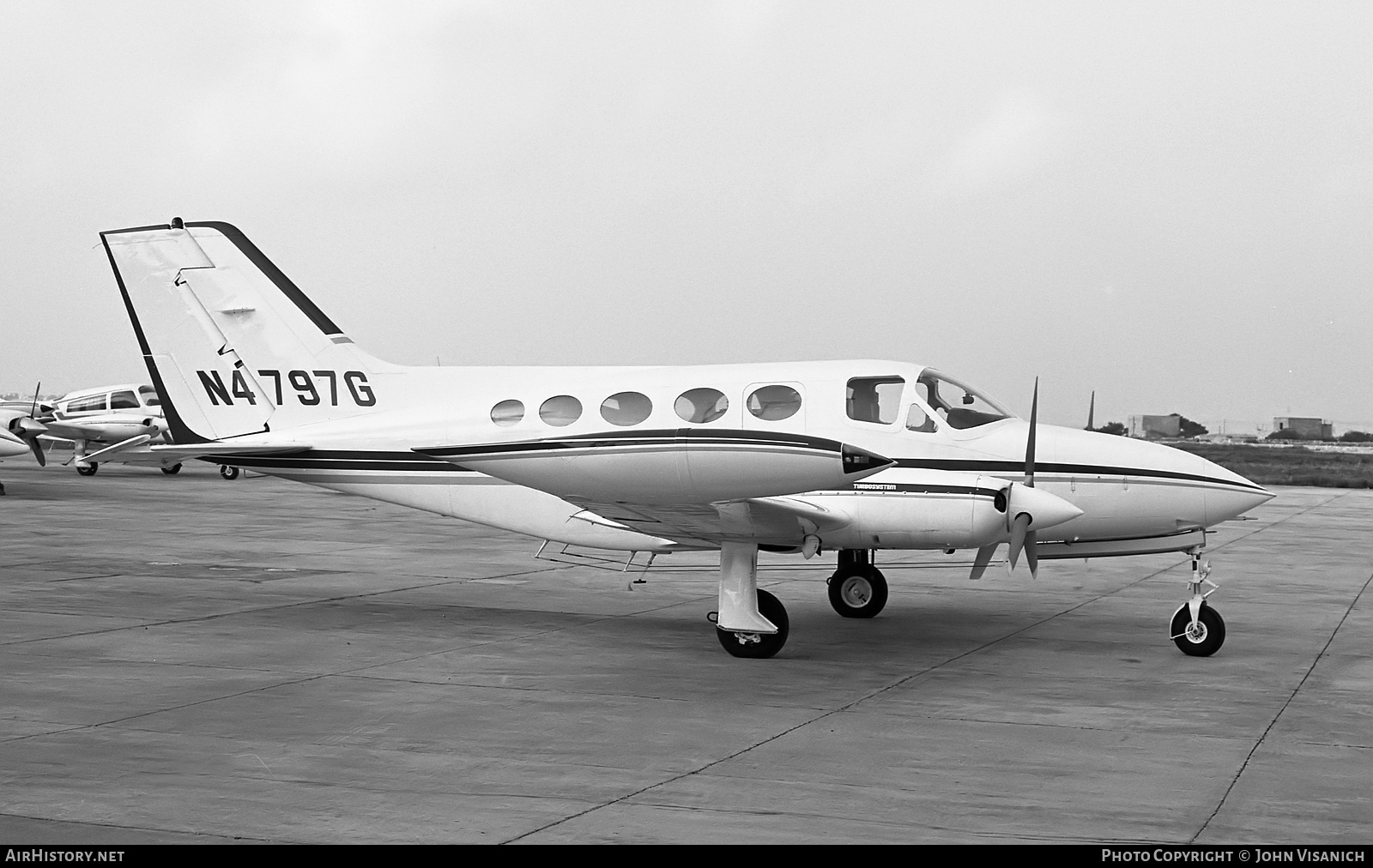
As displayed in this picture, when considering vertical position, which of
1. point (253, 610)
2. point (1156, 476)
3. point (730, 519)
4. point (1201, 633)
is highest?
point (1156, 476)

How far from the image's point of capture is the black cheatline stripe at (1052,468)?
37.3 ft

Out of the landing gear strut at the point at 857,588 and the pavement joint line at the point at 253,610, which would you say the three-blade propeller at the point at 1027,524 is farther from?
A: the pavement joint line at the point at 253,610

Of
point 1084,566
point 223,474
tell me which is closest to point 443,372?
point 1084,566

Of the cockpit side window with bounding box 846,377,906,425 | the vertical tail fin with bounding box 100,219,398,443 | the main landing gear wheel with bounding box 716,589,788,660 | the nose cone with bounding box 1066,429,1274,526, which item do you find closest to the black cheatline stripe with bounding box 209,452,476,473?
the vertical tail fin with bounding box 100,219,398,443

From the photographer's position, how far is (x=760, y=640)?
1096 centimetres

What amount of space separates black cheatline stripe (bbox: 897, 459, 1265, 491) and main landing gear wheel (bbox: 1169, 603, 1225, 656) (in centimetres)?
118

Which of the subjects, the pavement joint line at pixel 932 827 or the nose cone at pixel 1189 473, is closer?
the pavement joint line at pixel 932 827

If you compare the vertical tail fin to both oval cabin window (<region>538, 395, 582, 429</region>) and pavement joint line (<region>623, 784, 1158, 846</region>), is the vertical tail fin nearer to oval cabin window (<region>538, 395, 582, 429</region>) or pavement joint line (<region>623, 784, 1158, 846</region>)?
oval cabin window (<region>538, 395, 582, 429</region>)

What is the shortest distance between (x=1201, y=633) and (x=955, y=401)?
3004 mm

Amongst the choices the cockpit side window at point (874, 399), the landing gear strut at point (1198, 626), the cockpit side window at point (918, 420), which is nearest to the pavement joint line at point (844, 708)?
the landing gear strut at point (1198, 626)

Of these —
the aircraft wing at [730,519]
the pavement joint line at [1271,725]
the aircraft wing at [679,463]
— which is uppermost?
the aircraft wing at [679,463]

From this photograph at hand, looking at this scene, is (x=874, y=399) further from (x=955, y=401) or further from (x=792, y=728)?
(x=792, y=728)

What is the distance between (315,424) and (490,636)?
10.0ft

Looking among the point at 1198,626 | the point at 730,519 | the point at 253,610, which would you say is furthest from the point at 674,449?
the point at 253,610
